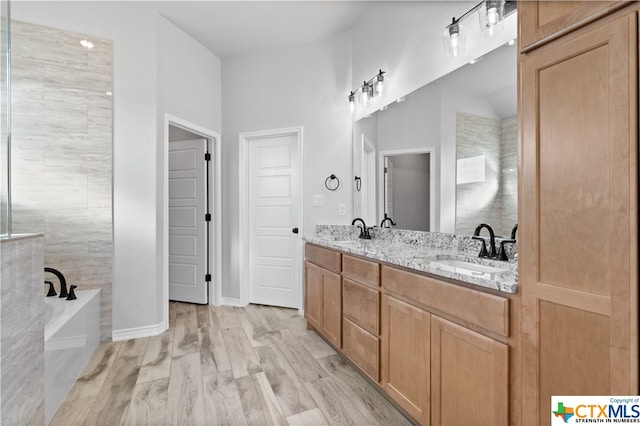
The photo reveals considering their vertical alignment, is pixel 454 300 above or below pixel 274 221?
below

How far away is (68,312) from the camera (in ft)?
7.27

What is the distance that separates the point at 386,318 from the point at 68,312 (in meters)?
2.16

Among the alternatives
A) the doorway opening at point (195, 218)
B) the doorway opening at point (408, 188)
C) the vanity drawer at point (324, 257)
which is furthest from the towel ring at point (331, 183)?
the doorway opening at point (195, 218)

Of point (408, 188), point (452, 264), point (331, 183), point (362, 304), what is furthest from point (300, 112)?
point (452, 264)

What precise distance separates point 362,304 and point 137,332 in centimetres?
215

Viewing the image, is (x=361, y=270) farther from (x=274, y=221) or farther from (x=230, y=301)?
(x=230, y=301)

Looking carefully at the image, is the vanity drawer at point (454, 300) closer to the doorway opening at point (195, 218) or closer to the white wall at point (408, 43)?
the white wall at point (408, 43)

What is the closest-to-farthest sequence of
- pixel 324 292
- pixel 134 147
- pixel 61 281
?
1. pixel 61 281
2. pixel 324 292
3. pixel 134 147

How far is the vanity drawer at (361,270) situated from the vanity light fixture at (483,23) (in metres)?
1.46

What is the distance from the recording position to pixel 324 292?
8.68 feet

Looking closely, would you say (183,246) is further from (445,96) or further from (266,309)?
(445,96)

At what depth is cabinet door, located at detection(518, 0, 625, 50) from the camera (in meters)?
0.95

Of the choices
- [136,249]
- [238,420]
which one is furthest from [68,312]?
[238,420]

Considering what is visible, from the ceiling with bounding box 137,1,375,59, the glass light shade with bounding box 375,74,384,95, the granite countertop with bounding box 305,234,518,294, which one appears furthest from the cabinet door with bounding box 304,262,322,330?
the ceiling with bounding box 137,1,375,59
